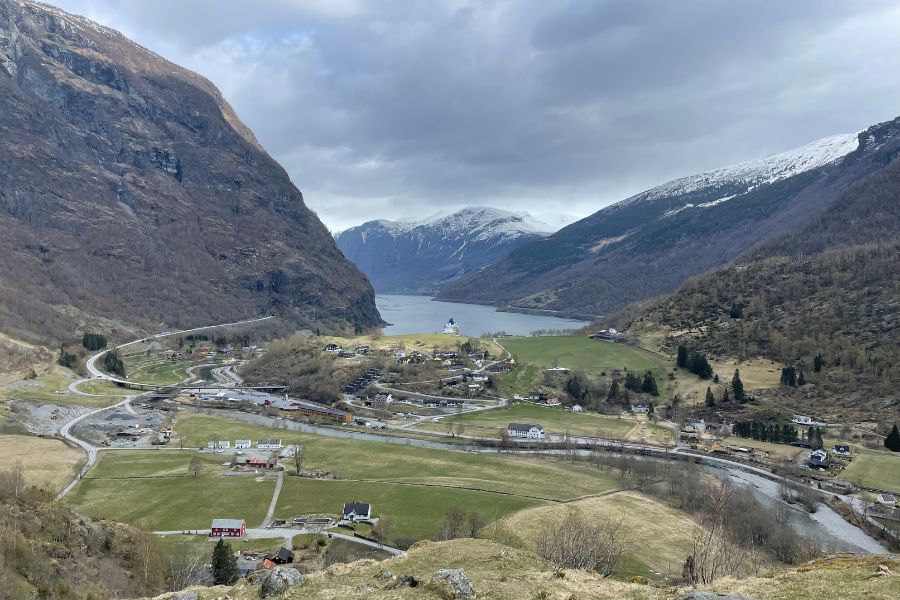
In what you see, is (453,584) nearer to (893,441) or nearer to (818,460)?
(818,460)

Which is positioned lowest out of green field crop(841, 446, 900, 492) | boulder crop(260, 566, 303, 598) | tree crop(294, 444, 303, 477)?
green field crop(841, 446, 900, 492)

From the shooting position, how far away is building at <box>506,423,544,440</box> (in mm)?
98500

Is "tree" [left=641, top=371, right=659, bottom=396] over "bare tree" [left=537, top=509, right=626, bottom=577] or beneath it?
beneath

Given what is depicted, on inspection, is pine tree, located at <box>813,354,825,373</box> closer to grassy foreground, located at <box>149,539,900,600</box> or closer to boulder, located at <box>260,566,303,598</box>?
grassy foreground, located at <box>149,539,900,600</box>

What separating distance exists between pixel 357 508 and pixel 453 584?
131ft

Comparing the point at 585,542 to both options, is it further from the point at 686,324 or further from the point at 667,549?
the point at 686,324

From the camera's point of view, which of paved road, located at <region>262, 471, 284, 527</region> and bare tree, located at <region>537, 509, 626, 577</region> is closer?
bare tree, located at <region>537, 509, 626, 577</region>

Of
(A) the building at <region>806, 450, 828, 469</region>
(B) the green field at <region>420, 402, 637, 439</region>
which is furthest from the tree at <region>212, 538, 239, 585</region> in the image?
(A) the building at <region>806, 450, 828, 469</region>

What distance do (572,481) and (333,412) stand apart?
60.8m

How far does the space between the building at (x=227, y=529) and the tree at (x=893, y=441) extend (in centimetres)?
8577

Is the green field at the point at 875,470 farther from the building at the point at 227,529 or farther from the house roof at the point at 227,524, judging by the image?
the house roof at the point at 227,524

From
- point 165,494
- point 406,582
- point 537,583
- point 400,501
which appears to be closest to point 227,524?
point 165,494

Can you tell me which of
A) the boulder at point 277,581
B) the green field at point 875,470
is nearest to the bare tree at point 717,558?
the boulder at point 277,581

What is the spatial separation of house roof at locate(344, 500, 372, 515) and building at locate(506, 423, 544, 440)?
1703 inches
